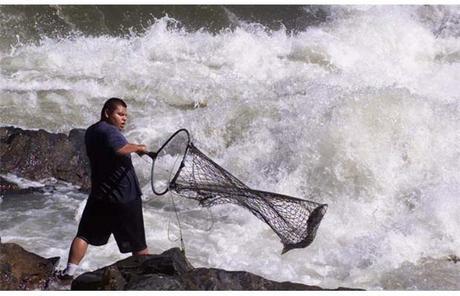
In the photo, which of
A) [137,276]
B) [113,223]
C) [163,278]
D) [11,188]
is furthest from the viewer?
[11,188]

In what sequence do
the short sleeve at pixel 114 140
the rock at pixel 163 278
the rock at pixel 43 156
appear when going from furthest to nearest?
the rock at pixel 43 156
the short sleeve at pixel 114 140
the rock at pixel 163 278

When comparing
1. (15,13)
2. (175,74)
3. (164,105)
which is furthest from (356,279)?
(15,13)

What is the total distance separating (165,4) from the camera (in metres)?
14.8

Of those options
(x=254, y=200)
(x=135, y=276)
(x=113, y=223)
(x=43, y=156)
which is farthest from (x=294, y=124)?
(x=135, y=276)

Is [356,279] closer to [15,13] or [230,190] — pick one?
[230,190]

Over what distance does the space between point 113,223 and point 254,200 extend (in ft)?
3.52

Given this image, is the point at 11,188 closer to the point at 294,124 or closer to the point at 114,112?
the point at 114,112

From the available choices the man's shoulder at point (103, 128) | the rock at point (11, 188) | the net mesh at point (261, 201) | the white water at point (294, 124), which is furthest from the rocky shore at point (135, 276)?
the rock at point (11, 188)

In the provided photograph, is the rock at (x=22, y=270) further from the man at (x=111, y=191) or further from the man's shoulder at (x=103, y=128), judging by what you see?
the man's shoulder at (x=103, y=128)

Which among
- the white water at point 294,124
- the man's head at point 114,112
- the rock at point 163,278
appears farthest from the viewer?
the white water at point 294,124

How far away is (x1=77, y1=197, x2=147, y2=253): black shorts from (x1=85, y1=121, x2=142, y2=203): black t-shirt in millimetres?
67

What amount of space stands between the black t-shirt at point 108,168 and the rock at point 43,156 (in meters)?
2.55

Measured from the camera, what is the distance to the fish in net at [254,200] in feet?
13.9

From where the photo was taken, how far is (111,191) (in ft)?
13.6
